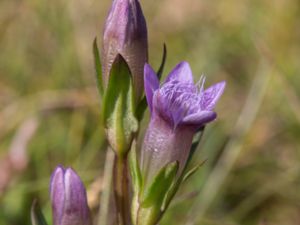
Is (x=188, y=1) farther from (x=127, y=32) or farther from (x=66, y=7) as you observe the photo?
(x=127, y=32)

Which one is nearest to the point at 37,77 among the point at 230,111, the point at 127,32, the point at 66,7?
the point at 66,7

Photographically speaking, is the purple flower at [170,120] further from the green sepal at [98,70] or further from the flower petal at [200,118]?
the green sepal at [98,70]

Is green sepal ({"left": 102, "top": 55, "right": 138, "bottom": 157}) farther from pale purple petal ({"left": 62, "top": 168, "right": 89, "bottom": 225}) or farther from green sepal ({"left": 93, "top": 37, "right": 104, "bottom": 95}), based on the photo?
pale purple petal ({"left": 62, "top": 168, "right": 89, "bottom": 225})

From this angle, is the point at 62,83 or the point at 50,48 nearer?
the point at 62,83

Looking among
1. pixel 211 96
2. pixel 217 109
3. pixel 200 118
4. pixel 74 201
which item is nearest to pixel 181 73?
pixel 211 96

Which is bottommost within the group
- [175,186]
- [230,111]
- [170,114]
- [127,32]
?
[230,111]

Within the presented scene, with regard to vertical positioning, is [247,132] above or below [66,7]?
below

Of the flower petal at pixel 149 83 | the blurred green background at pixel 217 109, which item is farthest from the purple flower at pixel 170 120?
the blurred green background at pixel 217 109

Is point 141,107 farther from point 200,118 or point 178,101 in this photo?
point 200,118
